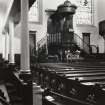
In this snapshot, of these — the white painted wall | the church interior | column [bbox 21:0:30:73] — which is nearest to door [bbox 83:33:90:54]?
the church interior

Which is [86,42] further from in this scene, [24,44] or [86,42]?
[24,44]

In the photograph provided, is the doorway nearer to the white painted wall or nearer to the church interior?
the church interior

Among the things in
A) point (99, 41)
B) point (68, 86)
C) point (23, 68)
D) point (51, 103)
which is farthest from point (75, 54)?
point (51, 103)

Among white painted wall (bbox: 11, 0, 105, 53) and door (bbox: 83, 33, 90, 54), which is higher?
white painted wall (bbox: 11, 0, 105, 53)

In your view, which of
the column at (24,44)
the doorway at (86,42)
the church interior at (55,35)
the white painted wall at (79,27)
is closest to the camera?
the column at (24,44)

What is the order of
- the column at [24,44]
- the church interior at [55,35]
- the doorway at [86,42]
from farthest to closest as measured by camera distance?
the doorway at [86,42]
the church interior at [55,35]
the column at [24,44]

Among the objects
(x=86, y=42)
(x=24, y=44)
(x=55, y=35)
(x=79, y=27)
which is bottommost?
(x=24, y=44)

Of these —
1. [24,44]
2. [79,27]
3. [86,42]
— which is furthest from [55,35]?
[24,44]

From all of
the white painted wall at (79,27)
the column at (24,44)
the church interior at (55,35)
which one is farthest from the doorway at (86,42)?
the column at (24,44)

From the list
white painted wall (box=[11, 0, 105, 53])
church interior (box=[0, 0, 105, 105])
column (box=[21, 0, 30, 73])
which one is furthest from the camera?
white painted wall (box=[11, 0, 105, 53])

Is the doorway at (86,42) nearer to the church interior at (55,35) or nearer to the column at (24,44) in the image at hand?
the church interior at (55,35)

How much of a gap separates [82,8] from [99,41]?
9.46 ft

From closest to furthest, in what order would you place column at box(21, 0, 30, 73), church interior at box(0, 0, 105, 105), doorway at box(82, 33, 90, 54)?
column at box(21, 0, 30, 73), church interior at box(0, 0, 105, 105), doorway at box(82, 33, 90, 54)

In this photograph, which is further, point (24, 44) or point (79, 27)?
point (79, 27)
